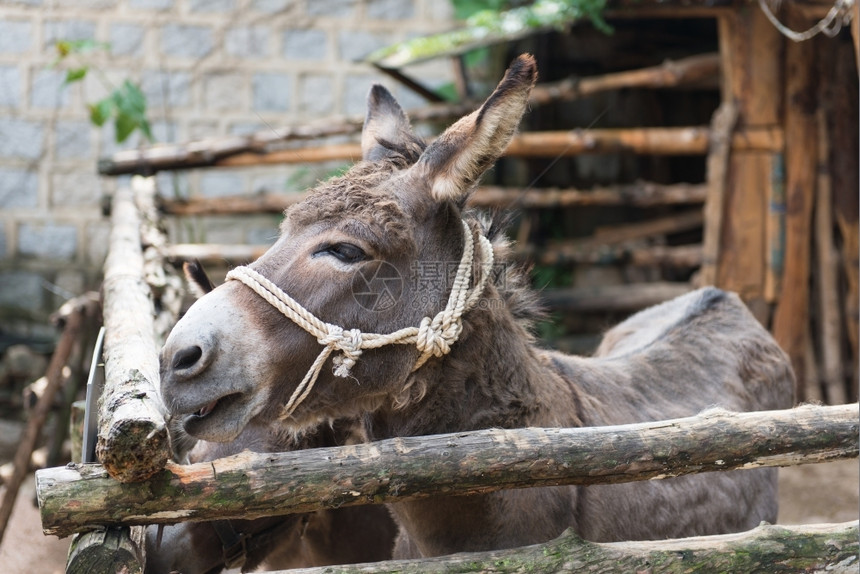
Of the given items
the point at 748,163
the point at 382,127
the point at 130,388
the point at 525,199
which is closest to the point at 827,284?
the point at 748,163

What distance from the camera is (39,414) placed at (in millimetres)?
4660

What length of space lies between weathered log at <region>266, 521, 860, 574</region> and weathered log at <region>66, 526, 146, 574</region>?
1.36ft

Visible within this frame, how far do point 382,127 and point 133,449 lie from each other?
5.22 feet

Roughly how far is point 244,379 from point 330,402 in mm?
295

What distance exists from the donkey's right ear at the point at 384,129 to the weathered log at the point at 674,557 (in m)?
1.32

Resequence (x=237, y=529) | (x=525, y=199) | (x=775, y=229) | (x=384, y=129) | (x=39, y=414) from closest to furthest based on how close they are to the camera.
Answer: (x=237, y=529) < (x=384, y=129) < (x=39, y=414) < (x=775, y=229) < (x=525, y=199)

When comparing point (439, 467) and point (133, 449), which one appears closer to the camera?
point (133, 449)

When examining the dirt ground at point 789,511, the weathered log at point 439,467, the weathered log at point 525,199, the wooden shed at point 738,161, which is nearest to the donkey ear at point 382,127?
the weathered log at point 439,467

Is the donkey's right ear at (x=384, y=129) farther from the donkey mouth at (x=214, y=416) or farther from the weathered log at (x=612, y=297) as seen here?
the weathered log at (x=612, y=297)

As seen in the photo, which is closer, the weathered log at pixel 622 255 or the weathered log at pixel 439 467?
the weathered log at pixel 439 467

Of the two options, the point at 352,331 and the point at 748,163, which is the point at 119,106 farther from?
the point at 352,331

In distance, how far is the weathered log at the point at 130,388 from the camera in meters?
1.83

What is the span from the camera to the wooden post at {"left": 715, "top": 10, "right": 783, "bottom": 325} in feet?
19.2

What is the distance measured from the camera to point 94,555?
74.0 inches
